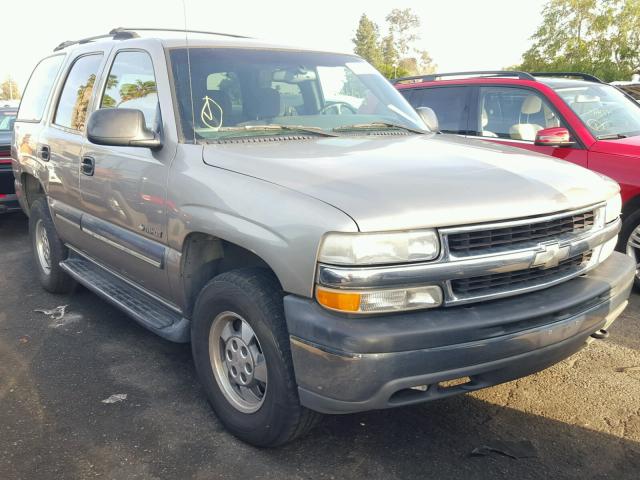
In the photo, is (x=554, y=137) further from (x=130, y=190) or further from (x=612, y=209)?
(x=130, y=190)

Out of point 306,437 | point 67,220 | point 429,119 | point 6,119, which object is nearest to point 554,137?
point 429,119

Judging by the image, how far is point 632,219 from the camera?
4855mm

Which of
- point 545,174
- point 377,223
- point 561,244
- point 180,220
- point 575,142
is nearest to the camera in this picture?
point 377,223

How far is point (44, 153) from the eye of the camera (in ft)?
15.3

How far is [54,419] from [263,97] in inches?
79.2

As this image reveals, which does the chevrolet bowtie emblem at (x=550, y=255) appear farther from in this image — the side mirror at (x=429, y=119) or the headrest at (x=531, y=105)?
the headrest at (x=531, y=105)

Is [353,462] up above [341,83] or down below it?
below

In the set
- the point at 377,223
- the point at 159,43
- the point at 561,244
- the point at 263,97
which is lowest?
the point at 561,244

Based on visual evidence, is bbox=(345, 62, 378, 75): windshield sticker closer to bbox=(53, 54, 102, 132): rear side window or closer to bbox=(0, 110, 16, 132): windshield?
bbox=(53, 54, 102, 132): rear side window

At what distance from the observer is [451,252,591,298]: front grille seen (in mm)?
2389

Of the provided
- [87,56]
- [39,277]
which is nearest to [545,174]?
[87,56]

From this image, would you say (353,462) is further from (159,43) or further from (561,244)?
(159,43)

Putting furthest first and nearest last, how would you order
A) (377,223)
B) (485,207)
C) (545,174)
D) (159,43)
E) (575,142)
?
(575,142)
(159,43)
(545,174)
(485,207)
(377,223)

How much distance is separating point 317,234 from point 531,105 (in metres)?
4.24
